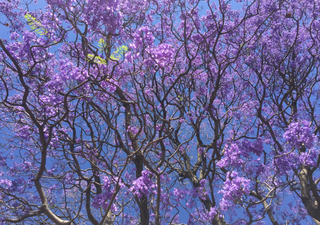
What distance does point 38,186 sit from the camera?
4055 mm

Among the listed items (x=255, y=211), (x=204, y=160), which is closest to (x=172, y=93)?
(x=204, y=160)

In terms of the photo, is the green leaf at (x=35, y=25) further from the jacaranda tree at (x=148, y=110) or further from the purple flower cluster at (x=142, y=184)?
the purple flower cluster at (x=142, y=184)

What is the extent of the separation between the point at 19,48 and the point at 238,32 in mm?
6661

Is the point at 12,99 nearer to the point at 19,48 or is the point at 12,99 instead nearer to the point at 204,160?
the point at 19,48

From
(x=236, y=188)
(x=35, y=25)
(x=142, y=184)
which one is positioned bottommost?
(x=236, y=188)

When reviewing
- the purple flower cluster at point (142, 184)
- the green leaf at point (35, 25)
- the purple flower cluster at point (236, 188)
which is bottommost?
the purple flower cluster at point (236, 188)

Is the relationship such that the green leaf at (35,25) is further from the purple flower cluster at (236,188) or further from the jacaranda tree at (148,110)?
the purple flower cluster at (236,188)

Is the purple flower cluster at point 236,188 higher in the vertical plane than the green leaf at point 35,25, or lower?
lower

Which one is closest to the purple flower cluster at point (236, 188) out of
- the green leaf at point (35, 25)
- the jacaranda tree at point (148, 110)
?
the jacaranda tree at point (148, 110)

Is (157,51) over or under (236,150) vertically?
over

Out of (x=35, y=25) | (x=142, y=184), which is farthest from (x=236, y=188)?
(x=35, y=25)

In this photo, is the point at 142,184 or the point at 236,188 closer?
the point at 236,188

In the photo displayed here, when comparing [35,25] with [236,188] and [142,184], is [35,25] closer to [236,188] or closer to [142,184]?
[142,184]

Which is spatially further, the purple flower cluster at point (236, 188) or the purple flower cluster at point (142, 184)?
the purple flower cluster at point (142, 184)
